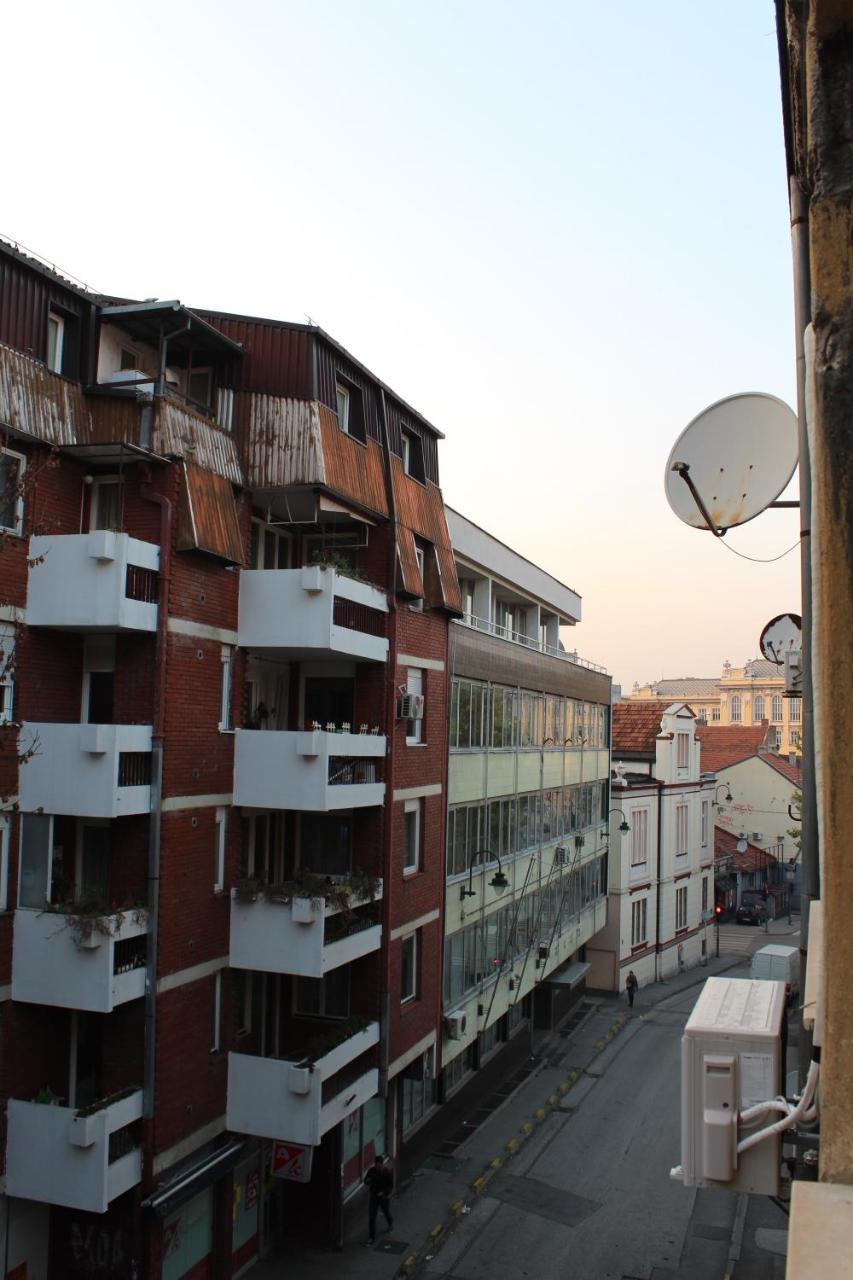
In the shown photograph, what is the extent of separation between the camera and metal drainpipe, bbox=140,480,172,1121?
51.9ft

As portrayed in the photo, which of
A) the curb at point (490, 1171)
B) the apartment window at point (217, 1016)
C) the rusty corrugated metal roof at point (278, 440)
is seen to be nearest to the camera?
the apartment window at point (217, 1016)

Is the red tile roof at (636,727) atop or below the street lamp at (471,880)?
atop

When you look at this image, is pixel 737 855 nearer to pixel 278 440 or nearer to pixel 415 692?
pixel 415 692

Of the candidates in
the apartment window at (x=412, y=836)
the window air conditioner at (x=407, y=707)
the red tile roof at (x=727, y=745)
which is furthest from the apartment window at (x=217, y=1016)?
the red tile roof at (x=727, y=745)

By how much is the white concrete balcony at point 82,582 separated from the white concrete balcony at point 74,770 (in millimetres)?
1540

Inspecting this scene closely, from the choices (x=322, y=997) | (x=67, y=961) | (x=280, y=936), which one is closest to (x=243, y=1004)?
(x=322, y=997)

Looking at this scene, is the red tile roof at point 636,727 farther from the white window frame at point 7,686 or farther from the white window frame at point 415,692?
the white window frame at point 7,686

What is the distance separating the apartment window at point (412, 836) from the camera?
22.8m

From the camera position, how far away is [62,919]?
15.0m

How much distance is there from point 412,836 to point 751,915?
46669 millimetres

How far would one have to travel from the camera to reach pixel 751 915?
63.5m

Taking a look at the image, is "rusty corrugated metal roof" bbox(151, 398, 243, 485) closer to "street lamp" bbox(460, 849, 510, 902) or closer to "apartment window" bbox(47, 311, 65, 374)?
"apartment window" bbox(47, 311, 65, 374)

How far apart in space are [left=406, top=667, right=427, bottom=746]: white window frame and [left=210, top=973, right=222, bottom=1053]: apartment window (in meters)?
6.55

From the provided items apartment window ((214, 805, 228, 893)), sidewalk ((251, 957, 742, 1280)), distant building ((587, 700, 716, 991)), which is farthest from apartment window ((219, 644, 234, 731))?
distant building ((587, 700, 716, 991))
